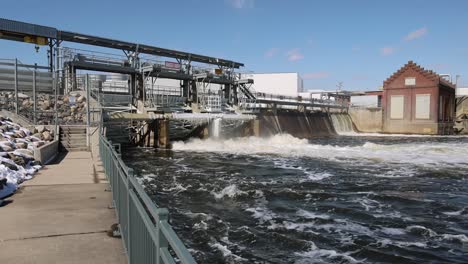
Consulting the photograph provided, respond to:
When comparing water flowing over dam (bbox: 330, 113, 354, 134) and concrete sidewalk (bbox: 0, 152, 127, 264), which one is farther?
water flowing over dam (bbox: 330, 113, 354, 134)

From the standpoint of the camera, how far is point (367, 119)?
7175 centimetres

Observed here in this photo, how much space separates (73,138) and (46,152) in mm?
5407

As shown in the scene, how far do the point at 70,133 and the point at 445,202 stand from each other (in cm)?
1795

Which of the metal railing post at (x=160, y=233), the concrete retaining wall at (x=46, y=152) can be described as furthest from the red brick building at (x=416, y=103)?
the metal railing post at (x=160, y=233)

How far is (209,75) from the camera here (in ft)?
154

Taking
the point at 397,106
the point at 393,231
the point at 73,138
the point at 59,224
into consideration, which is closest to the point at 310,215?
the point at 393,231

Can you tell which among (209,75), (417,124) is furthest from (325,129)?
(209,75)

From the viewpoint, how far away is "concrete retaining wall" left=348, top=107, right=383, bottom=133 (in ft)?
231

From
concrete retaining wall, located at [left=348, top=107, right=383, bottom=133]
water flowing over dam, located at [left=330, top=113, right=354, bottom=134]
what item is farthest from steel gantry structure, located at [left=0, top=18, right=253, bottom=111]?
concrete retaining wall, located at [left=348, top=107, right=383, bottom=133]

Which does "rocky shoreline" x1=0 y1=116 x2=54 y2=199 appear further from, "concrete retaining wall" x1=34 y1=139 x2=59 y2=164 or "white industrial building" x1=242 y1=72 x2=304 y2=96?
"white industrial building" x1=242 y1=72 x2=304 y2=96

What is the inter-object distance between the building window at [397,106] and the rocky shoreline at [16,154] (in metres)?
62.6

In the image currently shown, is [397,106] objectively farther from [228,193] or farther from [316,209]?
[316,209]

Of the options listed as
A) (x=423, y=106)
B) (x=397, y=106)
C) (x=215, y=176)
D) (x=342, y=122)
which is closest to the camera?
(x=215, y=176)

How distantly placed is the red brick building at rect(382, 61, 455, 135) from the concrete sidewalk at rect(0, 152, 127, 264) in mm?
66097
